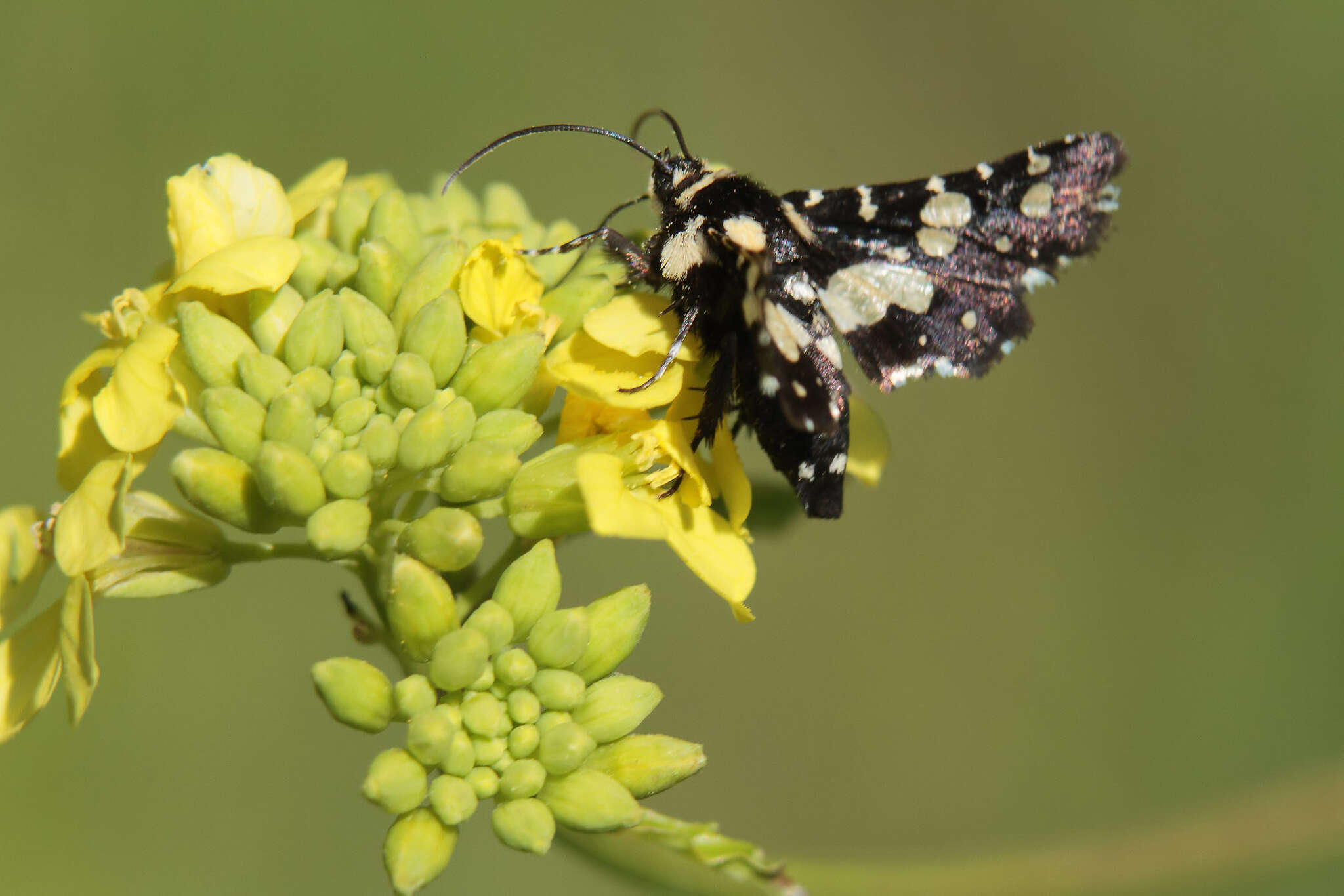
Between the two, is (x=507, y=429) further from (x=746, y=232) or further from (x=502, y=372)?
(x=746, y=232)

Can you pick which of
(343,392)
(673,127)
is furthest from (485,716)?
(673,127)

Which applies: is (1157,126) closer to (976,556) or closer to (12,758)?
(976,556)

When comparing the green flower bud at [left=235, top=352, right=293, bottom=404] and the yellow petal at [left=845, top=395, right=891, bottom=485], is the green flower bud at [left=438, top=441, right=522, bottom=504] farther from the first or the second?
the yellow petal at [left=845, top=395, right=891, bottom=485]

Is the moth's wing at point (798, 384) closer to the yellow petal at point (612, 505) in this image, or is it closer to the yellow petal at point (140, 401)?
the yellow petal at point (612, 505)

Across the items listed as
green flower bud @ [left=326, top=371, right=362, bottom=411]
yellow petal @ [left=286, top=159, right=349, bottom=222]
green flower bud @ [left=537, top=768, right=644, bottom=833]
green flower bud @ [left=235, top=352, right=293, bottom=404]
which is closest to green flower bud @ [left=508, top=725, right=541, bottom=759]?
green flower bud @ [left=537, top=768, right=644, bottom=833]

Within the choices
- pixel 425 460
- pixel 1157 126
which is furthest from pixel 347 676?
pixel 1157 126

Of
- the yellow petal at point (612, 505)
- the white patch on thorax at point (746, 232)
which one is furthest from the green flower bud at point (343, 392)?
the white patch on thorax at point (746, 232)
